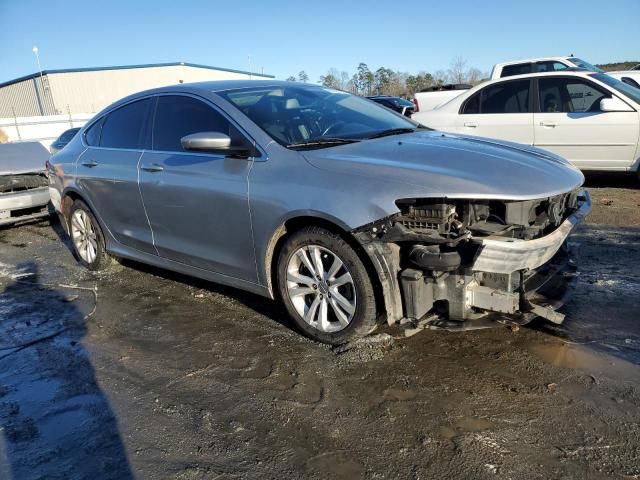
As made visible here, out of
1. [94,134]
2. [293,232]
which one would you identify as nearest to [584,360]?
[293,232]

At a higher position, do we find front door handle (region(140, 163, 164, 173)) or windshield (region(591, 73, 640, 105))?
windshield (region(591, 73, 640, 105))

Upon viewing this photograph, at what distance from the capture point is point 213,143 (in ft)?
11.6

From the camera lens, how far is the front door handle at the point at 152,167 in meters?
4.22

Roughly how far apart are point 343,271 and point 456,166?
928mm

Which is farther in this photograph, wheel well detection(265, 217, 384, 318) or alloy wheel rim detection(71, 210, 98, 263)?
alloy wheel rim detection(71, 210, 98, 263)

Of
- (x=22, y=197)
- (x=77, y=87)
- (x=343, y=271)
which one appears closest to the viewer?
(x=343, y=271)

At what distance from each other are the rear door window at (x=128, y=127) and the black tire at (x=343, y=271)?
188 cm

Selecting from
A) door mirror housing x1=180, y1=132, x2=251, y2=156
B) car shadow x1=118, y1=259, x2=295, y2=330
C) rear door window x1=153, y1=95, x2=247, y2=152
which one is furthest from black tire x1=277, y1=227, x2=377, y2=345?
rear door window x1=153, y1=95, x2=247, y2=152

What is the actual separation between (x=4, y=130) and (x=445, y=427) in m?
25.6

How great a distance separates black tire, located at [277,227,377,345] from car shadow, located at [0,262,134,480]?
1.31m

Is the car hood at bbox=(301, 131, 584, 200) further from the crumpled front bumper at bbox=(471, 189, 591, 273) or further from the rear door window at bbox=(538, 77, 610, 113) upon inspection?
the rear door window at bbox=(538, 77, 610, 113)

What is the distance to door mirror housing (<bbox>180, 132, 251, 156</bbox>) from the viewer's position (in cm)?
354

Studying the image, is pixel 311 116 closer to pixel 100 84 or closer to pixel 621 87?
→ pixel 621 87

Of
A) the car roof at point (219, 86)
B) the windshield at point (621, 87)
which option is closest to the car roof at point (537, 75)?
the windshield at point (621, 87)
